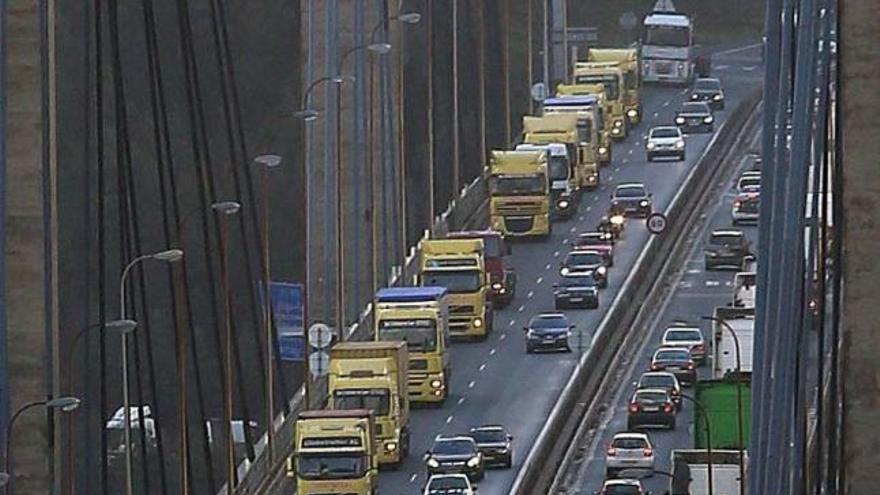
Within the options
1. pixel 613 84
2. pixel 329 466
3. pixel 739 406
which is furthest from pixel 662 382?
pixel 613 84

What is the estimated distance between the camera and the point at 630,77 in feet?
480

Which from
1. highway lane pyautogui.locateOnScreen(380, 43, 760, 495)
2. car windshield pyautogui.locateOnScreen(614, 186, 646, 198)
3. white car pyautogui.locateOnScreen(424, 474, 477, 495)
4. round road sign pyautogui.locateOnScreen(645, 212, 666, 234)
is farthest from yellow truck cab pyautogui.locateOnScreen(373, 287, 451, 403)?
car windshield pyautogui.locateOnScreen(614, 186, 646, 198)

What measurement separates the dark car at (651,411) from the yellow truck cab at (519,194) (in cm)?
2184

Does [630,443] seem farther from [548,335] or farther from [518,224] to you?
[518,224]

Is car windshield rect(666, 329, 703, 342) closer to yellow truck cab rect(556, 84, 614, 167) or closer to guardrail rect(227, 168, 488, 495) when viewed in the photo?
guardrail rect(227, 168, 488, 495)

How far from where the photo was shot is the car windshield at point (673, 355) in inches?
4222

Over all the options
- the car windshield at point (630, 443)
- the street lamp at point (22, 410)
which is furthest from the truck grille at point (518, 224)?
the street lamp at point (22, 410)

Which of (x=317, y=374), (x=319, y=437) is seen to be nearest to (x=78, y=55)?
(x=317, y=374)

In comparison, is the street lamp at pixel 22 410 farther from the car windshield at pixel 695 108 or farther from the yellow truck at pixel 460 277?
the car windshield at pixel 695 108

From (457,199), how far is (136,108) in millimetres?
18983

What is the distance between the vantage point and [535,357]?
109m

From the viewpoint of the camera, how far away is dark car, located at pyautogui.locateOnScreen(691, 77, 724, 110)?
150750 millimetres

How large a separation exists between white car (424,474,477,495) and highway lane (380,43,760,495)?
7.07 ft

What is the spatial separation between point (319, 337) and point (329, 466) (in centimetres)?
1329
